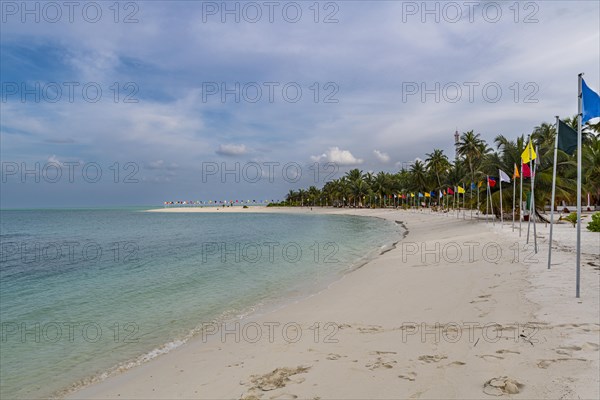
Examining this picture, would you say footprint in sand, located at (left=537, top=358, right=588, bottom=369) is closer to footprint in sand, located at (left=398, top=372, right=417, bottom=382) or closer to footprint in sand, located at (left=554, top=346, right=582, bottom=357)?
footprint in sand, located at (left=554, top=346, right=582, bottom=357)

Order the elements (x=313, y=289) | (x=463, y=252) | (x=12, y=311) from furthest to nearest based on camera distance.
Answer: (x=463, y=252)
(x=313, y=289)
(x=12, y=311)

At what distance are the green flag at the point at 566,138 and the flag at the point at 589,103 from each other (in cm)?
46

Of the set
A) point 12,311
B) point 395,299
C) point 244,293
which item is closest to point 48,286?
point 12,311

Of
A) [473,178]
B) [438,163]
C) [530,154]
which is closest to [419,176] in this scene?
[438,163]

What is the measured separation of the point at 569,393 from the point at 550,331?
2350mm

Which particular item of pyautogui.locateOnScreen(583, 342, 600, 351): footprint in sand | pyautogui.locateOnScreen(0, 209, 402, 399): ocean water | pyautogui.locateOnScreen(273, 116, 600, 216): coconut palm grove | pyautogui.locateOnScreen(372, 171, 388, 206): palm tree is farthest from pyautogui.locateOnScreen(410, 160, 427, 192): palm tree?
pyautogui.locateOnScreen(583, 342, 600, 351): footprint in sand

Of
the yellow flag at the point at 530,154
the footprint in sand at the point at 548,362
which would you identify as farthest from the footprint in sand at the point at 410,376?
the yellow flag at the point at 530,154

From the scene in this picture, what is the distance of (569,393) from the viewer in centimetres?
428

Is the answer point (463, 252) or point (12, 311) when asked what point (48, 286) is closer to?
point (12, 311)

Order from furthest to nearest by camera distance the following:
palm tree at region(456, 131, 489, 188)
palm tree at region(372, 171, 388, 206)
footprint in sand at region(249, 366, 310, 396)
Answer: palm tree at region(372, 171, 388, 206) → palm tree at region(456, 131, 489, 188) → footprint in sand at region(249, 366, 310, 396)

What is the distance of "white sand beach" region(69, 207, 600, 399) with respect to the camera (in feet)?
16.2

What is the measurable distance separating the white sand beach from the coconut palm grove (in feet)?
27.6

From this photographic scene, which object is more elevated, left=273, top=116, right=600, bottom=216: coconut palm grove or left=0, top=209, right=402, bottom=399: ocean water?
left=273, top=116, right=600, bottom=216: coconut palm grove

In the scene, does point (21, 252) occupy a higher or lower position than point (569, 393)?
lower
